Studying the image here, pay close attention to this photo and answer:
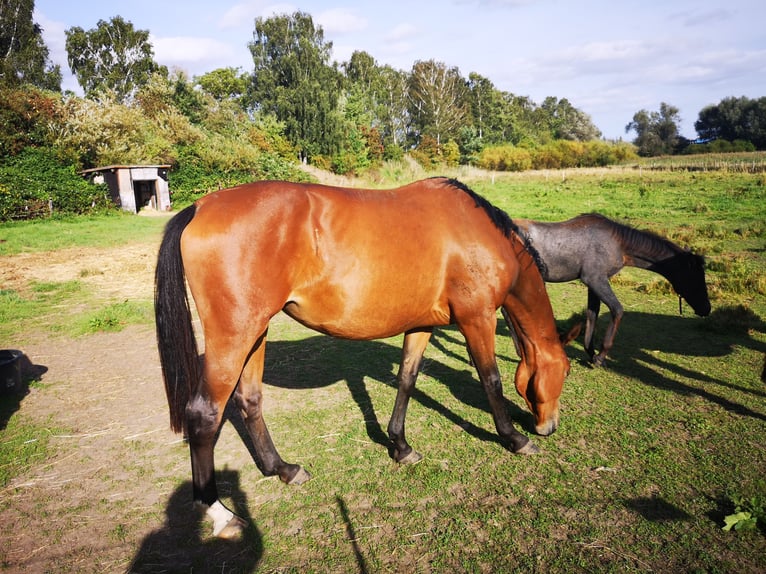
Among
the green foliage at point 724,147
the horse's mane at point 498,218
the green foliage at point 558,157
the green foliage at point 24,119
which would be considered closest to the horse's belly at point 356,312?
the horse's mane at point 498,218

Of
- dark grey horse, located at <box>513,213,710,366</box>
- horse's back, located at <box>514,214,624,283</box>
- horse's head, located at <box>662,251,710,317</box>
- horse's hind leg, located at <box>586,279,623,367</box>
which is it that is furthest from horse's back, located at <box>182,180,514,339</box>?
horse's head, located at <box>662,251,710,317</box>

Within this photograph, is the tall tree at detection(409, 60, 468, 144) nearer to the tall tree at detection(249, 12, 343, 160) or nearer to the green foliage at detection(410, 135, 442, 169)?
the green foliage at detection(410, 135, 442, 169)

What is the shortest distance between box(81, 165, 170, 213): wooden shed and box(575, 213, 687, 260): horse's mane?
24.1 metres

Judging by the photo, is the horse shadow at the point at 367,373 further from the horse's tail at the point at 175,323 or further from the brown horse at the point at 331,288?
the horse's tail at the point at 175,323

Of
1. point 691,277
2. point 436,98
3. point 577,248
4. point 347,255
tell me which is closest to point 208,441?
point 347,255

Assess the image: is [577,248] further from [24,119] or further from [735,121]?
[735,121]

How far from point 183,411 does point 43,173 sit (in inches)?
951

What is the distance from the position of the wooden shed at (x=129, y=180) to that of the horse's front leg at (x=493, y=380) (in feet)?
81.4

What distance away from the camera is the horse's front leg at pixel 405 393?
3975mm

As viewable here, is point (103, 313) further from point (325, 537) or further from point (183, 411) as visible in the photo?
point (325, 537)

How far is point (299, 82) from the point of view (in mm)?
45812

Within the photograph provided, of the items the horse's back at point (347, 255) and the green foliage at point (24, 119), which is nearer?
the horse's back at point (347, 255)

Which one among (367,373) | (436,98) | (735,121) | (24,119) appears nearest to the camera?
(367,373)

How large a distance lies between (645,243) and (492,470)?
14.6 feet
